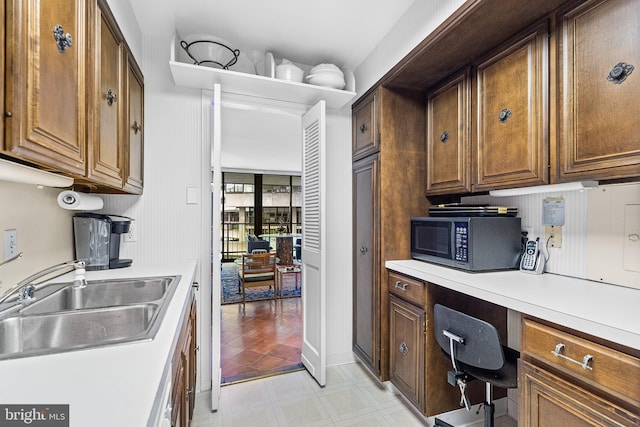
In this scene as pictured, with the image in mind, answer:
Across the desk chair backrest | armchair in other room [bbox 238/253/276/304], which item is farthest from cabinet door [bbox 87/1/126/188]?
armchair in other room [bbox 238/253/276/304]

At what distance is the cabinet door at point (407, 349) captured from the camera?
1696mm

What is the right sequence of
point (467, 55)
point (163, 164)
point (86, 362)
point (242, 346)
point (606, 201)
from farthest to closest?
point (242, 346)
point (163, 164)
point (467, 55)
point (606, 201)
point (86, 362)

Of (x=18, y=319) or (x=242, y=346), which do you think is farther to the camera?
(x=242, y=346)

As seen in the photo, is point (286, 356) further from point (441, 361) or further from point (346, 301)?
point (441, 361)

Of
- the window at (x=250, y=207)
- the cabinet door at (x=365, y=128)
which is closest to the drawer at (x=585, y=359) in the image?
the cabinet door at (x=365, y=128)

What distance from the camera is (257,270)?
12.6 ft

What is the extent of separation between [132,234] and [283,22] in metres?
1.65

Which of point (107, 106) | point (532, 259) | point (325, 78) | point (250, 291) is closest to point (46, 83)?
point (107, 106)

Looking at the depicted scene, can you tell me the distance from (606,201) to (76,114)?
212 centimetres

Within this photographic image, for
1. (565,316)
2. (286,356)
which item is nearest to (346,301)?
→ (286,356)

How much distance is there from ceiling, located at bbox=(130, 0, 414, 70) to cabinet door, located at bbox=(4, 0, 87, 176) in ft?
2.87

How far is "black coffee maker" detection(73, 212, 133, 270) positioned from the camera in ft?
5.29

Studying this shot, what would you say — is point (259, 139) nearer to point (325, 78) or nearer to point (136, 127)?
point (325, 78)

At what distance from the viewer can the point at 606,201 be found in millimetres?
1333
